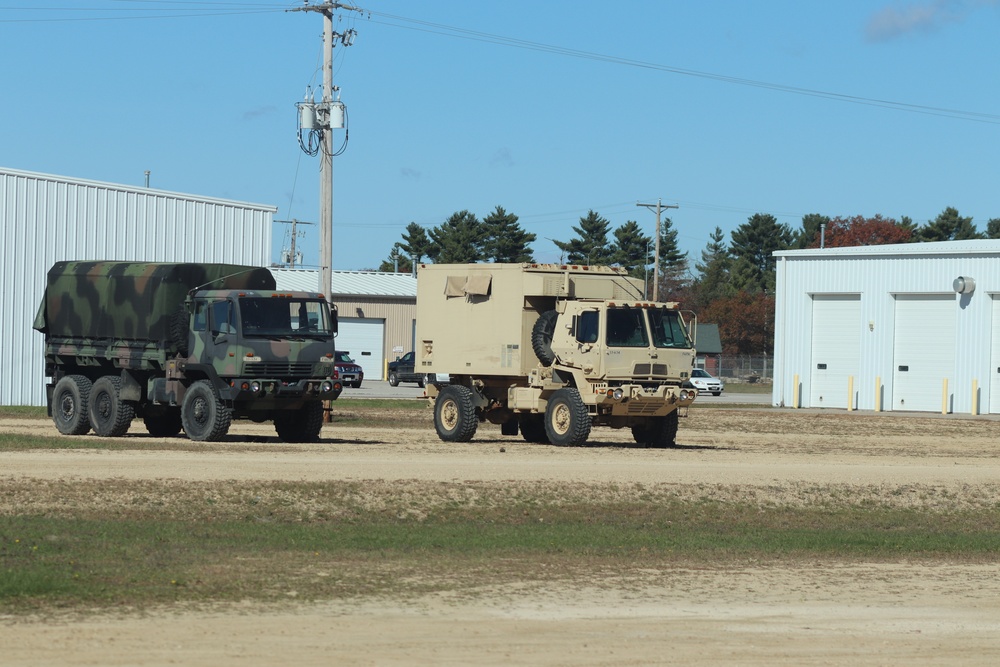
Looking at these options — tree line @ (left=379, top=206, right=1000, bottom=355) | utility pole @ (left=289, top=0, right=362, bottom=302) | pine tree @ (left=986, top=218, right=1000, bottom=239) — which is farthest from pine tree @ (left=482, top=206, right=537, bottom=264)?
utility pole @ (left=289, top=0, right=362, bottom=302)

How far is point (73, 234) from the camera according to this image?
142 feet

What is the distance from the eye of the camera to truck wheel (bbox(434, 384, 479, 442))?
94.6 ft

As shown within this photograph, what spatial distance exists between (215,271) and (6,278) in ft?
49.4

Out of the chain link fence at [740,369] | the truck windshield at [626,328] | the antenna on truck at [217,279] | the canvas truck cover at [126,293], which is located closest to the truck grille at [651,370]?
the truck windshield at [626,328]

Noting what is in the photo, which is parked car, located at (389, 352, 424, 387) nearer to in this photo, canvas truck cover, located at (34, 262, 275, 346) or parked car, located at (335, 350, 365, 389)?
parked car, located at (335, 350, 365, 389)

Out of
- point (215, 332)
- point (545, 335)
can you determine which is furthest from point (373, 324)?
point (215, 332)

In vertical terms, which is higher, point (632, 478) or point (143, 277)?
point (143, 277)

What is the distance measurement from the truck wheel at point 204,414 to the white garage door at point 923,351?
92.7 ft

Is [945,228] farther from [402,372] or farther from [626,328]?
[626,328]

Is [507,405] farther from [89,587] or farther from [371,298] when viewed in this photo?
[371,298]

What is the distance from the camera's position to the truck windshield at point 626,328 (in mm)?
27438

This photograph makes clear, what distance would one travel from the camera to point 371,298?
8106cm

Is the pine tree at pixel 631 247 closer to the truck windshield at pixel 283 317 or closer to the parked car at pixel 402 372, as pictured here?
the parked car at pixel 402 372

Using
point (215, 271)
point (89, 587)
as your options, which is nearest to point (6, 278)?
point (215, 271)
